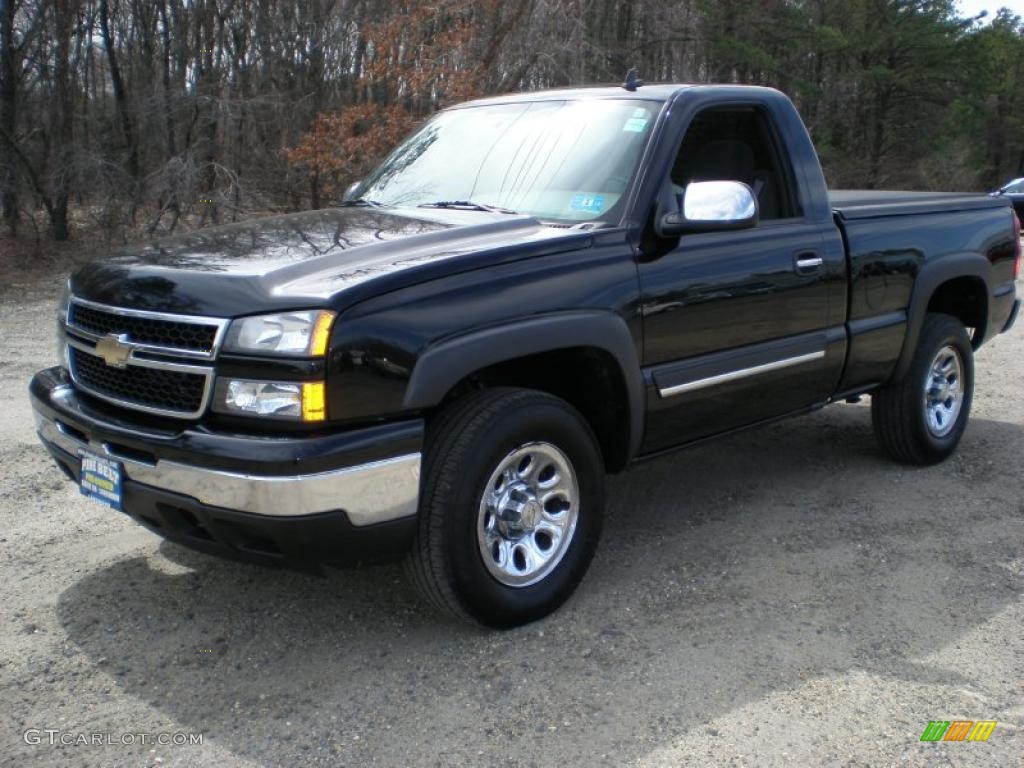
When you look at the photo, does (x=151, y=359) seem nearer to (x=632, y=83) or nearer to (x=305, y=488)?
(x=305, y=488)

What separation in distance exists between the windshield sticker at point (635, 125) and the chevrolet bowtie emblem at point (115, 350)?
2.13 m

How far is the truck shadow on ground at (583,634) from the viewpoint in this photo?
10.2ft

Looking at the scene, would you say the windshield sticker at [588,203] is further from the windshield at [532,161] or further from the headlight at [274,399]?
the headlight at [274,399]

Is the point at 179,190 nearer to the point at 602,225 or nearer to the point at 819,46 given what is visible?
the point at 602,225

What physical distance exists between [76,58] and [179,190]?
4002 millimetres

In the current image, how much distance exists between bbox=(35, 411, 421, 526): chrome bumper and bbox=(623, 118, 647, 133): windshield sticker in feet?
5.89

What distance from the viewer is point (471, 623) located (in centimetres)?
358

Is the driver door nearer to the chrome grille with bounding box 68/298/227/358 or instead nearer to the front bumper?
the front bumper

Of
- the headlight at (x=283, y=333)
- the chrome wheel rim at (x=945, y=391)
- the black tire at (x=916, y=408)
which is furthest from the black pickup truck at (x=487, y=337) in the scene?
the chrome wheel rim at (x=945, y=391)

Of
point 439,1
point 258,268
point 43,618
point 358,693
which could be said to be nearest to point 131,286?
point 258,268

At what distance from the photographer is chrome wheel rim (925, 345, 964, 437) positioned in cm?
574

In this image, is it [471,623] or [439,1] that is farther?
[439,1]

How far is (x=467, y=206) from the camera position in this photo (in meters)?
4.30

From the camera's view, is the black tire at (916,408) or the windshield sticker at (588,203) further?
the black tire at (916,408)
